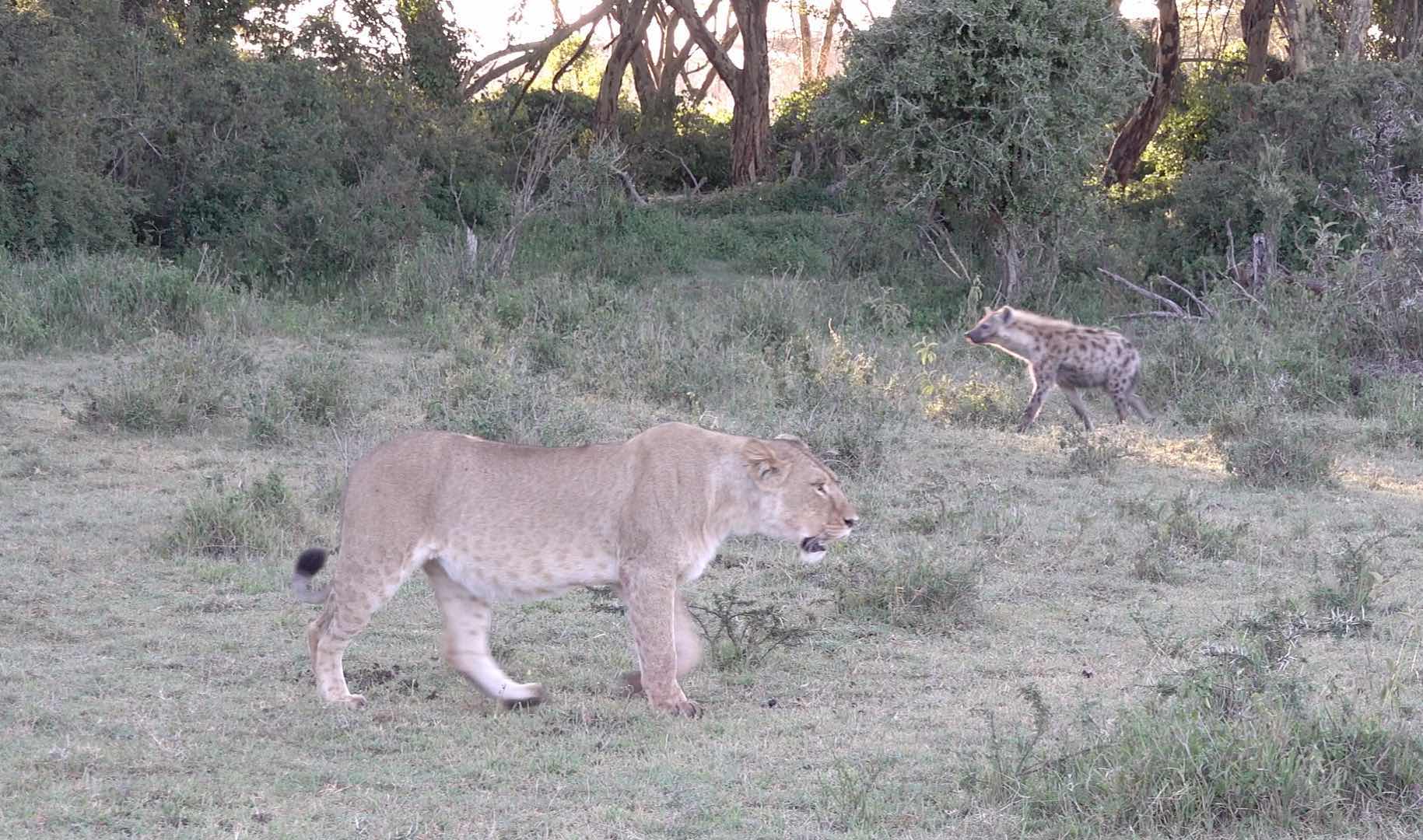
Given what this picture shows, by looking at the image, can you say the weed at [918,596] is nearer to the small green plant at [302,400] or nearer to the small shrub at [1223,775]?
the small shrub at [1223,775]

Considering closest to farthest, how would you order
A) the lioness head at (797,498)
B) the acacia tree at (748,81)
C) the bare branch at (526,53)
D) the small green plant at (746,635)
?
the lioness head at (797,498) < the small green plant at (746,635) < the bare branch at (526,53) < the acacia tree at (748,81)

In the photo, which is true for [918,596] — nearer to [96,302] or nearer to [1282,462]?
[1282,462]

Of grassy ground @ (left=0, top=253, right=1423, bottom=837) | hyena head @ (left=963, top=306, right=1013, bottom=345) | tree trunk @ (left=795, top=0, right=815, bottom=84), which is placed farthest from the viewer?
tree trunk @ (left=795, top=0, right=815, bottom=84)

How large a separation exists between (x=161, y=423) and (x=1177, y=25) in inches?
748

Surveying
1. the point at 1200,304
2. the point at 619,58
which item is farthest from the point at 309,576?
the point at 619,58

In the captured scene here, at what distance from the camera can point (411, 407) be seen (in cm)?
1179

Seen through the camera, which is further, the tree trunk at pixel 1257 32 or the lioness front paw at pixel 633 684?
the tree trunk at pixel 1257 32

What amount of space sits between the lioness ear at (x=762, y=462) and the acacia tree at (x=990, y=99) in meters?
11.5

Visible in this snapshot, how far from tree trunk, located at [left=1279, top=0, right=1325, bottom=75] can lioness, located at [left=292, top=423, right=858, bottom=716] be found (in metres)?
17.3

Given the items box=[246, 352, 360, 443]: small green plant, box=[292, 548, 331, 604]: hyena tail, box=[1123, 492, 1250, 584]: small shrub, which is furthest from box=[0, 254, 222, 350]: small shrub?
box=[1123, 492, 1250, 584]: small shrub

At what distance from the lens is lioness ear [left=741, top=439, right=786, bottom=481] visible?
5871 millimetres

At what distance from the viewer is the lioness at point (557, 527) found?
18.9 feet

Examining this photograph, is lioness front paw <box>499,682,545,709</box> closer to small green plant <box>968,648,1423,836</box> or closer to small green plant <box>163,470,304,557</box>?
small green plant <box>968,648,1423,836</box>

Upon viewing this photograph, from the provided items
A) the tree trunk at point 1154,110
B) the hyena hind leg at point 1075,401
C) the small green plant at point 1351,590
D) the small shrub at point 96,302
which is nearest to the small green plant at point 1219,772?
the small green plant at point 1351,590
